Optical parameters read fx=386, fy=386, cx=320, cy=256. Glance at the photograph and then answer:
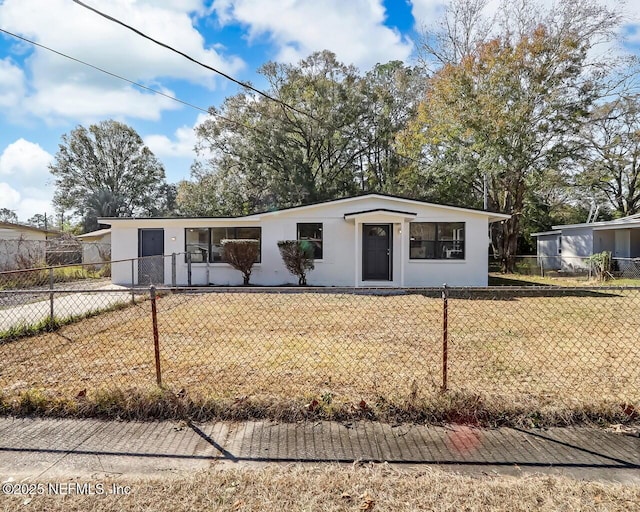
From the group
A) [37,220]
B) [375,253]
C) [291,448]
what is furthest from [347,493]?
[37,220]

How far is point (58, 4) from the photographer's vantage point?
5.77 metres

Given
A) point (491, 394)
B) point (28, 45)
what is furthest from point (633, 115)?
point (28, 45)

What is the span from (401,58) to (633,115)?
44.5 feet

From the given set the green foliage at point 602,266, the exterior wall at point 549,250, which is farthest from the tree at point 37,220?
the green foliage at point 602,266

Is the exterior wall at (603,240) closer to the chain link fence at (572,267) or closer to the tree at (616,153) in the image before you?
the chain link fence at (572,267)

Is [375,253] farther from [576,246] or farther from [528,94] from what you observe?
[576,246]

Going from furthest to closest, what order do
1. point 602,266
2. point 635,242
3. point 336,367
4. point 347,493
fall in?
1. point 635,242
2. point 602,266
3. point 336,367
4. point 347,493

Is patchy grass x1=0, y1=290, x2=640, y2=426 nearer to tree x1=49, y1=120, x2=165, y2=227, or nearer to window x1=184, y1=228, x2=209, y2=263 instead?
window x1=184, y1=228, x2=209, y2=263

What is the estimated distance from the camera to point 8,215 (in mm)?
47000

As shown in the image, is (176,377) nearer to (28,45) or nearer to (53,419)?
(53,419)

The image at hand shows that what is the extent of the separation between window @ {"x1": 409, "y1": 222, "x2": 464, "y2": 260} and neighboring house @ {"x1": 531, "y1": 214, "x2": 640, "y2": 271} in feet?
25.7

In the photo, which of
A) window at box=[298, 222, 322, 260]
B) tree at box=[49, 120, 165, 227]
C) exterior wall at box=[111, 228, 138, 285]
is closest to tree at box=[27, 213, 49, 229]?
tree at box=[49, 120, 165, 227]

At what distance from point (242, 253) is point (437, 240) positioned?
6474 millimetres

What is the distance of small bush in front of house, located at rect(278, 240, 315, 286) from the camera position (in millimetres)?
12453
